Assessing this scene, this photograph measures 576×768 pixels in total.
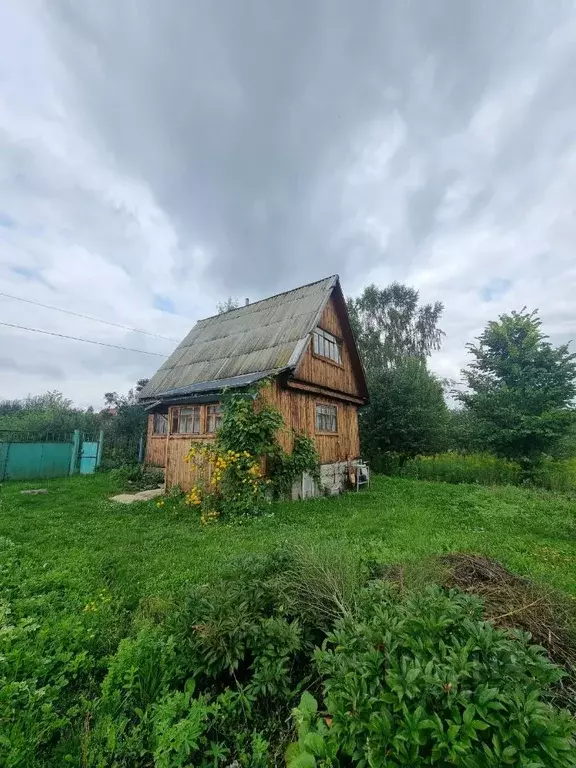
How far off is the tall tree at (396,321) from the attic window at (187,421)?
15732mm

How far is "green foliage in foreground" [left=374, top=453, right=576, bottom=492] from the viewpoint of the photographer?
12734 millimetres

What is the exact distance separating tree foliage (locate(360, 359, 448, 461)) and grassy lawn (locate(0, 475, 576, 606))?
5.85 meters

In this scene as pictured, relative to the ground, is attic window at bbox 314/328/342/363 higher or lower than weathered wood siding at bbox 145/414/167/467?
higher

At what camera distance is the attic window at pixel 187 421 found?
10.0 meters

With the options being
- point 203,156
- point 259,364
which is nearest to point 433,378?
point 259,364

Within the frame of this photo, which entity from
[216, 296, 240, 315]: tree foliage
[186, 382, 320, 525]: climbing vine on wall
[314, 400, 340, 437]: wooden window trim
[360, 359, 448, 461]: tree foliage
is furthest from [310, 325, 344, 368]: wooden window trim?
[216, 296, 240, 315]: tree foliage

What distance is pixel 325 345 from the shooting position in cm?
1215

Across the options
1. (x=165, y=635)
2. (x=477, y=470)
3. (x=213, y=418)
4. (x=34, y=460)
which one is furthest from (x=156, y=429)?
(x=477, y=470)

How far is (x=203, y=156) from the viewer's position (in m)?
9.91

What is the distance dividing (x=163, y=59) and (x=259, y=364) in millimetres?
7394

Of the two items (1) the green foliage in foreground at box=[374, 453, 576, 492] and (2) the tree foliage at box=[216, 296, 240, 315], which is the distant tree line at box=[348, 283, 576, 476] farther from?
(2) the tree foliage at box=[216, 296, 240, 315]

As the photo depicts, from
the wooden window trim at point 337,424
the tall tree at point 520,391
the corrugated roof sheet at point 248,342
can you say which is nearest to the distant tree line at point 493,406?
the tall tree at point 520,391

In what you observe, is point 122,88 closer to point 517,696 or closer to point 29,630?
point 29,630

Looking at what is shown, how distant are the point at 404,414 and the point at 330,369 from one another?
19.7 feet
